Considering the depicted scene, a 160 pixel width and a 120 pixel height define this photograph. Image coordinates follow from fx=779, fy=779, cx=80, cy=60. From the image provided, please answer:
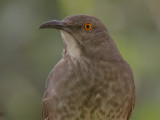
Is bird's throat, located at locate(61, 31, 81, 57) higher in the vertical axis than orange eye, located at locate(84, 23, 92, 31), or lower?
lower

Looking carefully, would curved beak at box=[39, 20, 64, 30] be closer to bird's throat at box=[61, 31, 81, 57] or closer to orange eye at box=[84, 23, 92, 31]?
bird's throat at box=[61, 31, 81, 57]

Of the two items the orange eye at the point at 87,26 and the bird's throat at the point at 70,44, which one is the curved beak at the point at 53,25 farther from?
the orange eye at the point at 87,26

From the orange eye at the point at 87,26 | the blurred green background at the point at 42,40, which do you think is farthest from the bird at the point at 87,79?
the blurred green background at the point at 42,40

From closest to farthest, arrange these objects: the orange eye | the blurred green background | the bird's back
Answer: the bird's back, the orange eye, the blurred green background

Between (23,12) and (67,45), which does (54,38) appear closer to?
(23,12)

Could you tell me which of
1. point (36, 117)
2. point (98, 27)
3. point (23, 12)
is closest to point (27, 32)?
point (23, 12)

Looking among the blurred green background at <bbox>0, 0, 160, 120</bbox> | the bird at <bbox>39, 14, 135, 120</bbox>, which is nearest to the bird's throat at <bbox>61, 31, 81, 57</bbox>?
the bird at <bbox>39, 14, 135, 120</bbox>

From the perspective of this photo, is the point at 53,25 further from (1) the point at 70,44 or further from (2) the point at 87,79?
(2) the point at 87,79
